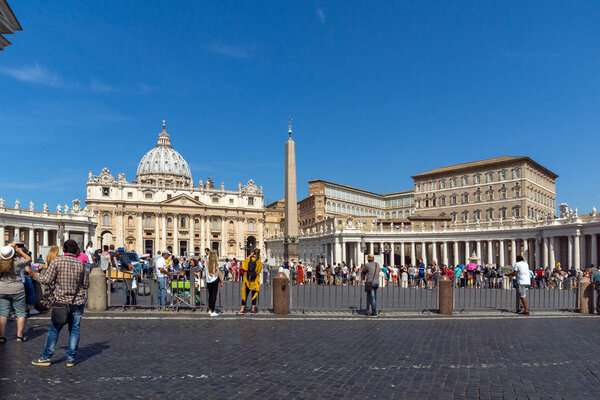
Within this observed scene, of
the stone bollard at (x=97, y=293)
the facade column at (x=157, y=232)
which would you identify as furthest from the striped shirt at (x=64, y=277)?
the facade column at (x=157, y=232)

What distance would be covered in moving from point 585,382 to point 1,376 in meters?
6.71

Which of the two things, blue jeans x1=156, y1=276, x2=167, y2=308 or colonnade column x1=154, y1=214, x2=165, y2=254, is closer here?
blue jeans x1=156, y1=276, x2=167, y2=308

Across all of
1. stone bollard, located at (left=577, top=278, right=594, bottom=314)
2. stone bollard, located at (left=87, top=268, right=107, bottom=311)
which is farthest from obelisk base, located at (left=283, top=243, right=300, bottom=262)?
stone bollard, located at (left=87, top=268, right=107, bottom=311)

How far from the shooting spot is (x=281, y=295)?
12172 millimetres

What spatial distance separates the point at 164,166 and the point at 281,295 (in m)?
105

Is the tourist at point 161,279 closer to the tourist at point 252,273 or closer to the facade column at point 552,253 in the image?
the tourist at point 252,273

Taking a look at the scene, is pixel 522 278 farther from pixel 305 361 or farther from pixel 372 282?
pixel 305 361

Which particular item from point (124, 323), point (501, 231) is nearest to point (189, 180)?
point (501, 231)

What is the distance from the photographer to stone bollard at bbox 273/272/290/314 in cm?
1217

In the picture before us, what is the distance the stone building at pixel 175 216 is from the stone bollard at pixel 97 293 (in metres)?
70.6

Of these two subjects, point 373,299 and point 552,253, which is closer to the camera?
point 373,299

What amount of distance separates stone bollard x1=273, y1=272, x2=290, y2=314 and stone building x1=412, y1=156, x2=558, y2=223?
54492 millimetres

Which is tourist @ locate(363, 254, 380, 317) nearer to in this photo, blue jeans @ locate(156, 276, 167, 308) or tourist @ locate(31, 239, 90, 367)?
blue jeans @ locate(156, 276, 167, 308)

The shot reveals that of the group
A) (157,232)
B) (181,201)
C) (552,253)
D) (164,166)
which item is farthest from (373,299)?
(164,166)
